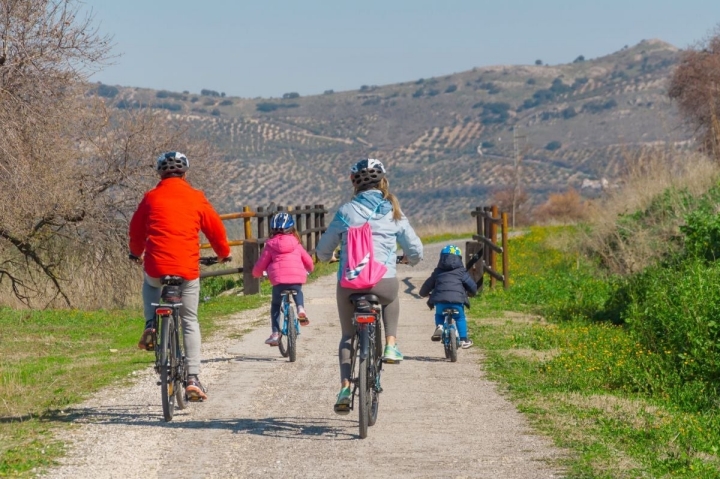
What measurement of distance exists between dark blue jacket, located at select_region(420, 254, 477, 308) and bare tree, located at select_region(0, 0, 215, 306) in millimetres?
6439

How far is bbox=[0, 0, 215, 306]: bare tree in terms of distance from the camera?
17.5 m

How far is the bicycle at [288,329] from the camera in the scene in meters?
13.0

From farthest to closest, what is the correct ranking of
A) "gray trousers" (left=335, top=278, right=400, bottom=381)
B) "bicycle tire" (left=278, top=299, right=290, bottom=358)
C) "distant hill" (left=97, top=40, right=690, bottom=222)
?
"distant hill" (left=97, top=40, right=690, bottom=222) → "bicycle tire" (left=278, top=299, right=290, bottom=358) → "gray trousers" (left=335, top=278, right=400, bottom=381)

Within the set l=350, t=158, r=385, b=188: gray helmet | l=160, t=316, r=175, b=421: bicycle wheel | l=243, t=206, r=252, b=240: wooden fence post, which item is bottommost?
l=160, t=316, r=175, b=421: bicycle wheel

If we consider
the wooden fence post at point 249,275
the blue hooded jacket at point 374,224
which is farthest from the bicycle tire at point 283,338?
the wooden fence post at point 249,275

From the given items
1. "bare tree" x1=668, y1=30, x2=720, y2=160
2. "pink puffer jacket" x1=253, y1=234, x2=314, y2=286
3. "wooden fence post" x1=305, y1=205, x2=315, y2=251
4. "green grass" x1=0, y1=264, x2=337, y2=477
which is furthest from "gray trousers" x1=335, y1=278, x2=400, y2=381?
"bare tree" x1=668, y1=30, x2=720, y2=160

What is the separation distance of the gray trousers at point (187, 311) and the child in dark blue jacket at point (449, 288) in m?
4.33

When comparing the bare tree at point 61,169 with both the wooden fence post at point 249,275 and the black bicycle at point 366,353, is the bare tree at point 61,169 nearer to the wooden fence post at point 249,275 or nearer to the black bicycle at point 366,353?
the wooden fence post at point 249,275

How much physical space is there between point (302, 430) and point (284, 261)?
4768mm

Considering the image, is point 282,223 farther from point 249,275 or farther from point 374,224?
point 249,275

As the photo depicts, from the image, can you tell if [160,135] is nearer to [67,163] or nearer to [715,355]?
[67,163]

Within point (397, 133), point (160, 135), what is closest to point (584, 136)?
point (397, 133)

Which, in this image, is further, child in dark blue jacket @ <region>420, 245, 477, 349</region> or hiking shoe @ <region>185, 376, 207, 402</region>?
child in dark blue jacket @ <region>420, 245, 477, 349</region>

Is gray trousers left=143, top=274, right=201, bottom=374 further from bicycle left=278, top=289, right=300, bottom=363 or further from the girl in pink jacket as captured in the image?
the girl in pink jacket
